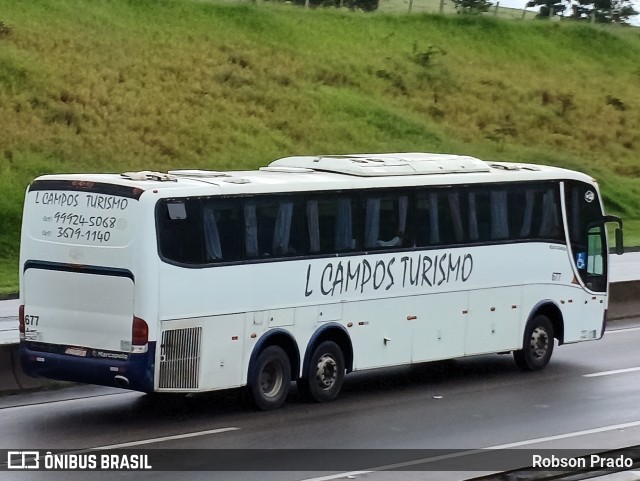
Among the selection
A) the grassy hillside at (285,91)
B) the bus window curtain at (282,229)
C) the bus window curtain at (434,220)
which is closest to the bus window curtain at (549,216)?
the bus window curtain at (434,220)

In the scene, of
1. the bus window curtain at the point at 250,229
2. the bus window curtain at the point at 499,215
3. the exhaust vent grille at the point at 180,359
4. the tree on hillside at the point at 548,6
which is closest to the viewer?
the exhaust vent grille at the point at 180,359

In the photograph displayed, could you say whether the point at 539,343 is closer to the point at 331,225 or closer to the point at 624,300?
the point at 331,225

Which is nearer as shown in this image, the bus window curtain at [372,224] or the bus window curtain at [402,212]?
the bus window curtain at [372,224]

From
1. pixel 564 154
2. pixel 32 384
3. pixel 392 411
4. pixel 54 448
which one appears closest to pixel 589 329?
pixel 392 411

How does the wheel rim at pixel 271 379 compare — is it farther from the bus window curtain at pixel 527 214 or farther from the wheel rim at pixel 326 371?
the bus window curtain at pixel 527 214

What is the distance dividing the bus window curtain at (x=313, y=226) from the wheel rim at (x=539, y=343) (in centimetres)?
448

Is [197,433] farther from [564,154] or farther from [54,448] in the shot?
[564,154]

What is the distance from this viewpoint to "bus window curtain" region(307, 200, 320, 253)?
16.4 m

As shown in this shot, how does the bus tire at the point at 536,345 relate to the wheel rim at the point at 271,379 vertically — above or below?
below

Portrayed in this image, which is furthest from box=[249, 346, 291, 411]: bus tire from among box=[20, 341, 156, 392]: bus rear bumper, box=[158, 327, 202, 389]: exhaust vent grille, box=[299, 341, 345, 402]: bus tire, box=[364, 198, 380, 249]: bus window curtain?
box=[364, 198, 380, 249]: bus window curtain

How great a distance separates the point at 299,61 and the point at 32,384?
158 feet

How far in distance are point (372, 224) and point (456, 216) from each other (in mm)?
1558

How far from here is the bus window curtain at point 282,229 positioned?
1602 centimetres

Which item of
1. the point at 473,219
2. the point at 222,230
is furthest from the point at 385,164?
the point at 222,230
